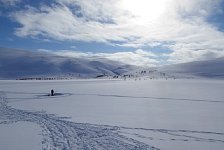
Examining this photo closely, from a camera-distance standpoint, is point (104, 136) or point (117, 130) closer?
point (104, 136)

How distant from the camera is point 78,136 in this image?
1089cm

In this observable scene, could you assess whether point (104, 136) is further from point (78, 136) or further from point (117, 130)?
point (117, 130)

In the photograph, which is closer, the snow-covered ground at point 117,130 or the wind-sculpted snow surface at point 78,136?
the wind-sculpted snow surface at point 78,136

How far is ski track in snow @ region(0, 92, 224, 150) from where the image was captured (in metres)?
9.52

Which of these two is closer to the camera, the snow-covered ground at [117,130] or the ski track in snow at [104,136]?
the ski track in snow at [104,136]

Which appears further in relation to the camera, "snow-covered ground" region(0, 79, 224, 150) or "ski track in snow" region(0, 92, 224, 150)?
"snow-covered ground" region(0, 79, 224, 150)

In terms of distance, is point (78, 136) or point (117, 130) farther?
point (117, 130)

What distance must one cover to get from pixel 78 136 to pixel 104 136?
3.26 ft

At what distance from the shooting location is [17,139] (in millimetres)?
10438

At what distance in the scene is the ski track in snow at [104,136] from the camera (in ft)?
31.2

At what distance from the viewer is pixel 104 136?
10.9 meters

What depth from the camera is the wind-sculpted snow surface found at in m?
9.45

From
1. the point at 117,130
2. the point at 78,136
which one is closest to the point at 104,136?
the point at 78,136

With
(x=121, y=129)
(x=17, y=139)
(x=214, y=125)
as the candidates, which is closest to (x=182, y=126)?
(x=214, y=125)
